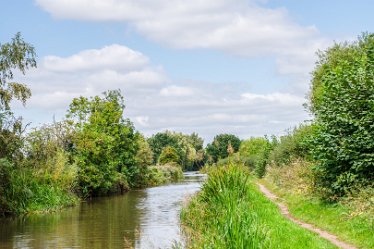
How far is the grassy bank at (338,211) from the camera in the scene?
13738 mm

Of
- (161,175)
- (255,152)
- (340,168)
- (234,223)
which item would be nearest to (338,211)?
(340,168)

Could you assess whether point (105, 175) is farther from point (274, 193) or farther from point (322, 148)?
point (322, 148)

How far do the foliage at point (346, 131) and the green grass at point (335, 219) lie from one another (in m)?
0.81

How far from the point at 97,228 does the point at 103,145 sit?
23566mm

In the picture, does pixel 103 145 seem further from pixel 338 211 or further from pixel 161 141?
pixel 161 141

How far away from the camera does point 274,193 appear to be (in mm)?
31078

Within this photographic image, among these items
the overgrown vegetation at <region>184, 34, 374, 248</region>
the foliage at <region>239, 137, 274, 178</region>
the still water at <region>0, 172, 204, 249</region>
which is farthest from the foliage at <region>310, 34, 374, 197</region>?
the foliage at <region>239, 137, 274, 178</region>

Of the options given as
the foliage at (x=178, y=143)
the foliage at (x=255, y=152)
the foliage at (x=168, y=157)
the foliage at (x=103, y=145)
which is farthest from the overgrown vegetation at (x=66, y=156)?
the foliage at (x=178, y=143)

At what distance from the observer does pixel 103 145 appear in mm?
Result: 48031

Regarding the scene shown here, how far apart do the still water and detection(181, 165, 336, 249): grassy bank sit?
1676 millimetres

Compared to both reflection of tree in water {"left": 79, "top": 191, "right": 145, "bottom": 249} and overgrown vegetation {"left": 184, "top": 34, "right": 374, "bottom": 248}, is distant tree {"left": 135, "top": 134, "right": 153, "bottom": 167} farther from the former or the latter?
overgrown vegetation {"left": 184, "top": 34, "right": 374, "bottom": 248}

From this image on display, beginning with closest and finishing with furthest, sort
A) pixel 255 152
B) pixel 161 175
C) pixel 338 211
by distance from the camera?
pixel 338 211 < pixel 161 175 < pixel 255 152

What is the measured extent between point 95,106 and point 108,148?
6964mm

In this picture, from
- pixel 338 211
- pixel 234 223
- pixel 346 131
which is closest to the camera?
pixel 234 223
